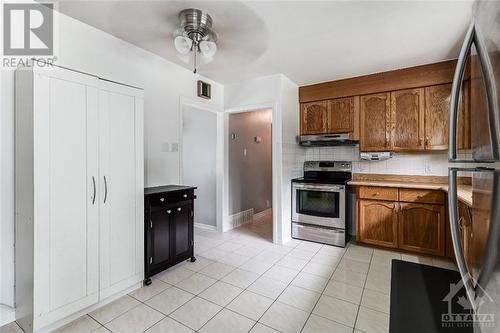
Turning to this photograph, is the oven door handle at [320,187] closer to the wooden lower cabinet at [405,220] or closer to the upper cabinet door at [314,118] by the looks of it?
the wooden lower cabinet at [405,220]

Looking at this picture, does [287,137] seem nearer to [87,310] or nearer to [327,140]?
[327,140]

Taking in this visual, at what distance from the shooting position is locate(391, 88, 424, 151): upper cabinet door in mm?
3172

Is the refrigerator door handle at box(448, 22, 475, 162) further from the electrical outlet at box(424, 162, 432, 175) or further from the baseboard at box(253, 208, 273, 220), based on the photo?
the baseboard at box(253, 208, 273, 220)

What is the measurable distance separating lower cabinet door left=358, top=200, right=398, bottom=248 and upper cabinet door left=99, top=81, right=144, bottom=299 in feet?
8.97

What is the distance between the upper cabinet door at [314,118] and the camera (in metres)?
3.81

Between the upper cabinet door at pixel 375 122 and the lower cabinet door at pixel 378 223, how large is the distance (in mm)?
809

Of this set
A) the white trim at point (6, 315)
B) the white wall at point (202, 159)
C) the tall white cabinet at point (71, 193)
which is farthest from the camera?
the white wall at point (202, 159)

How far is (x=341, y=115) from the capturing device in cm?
367

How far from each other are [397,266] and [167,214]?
206 centimetres

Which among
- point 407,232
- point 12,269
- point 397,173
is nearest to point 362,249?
point 407,232

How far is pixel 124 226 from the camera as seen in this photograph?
2.16 m

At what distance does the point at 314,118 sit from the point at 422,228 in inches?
81.9

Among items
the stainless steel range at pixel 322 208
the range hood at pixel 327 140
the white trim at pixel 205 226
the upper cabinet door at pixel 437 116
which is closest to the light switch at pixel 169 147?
the white trim at pixel 205 226

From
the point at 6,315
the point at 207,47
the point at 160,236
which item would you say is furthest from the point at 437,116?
the point at 6,315
